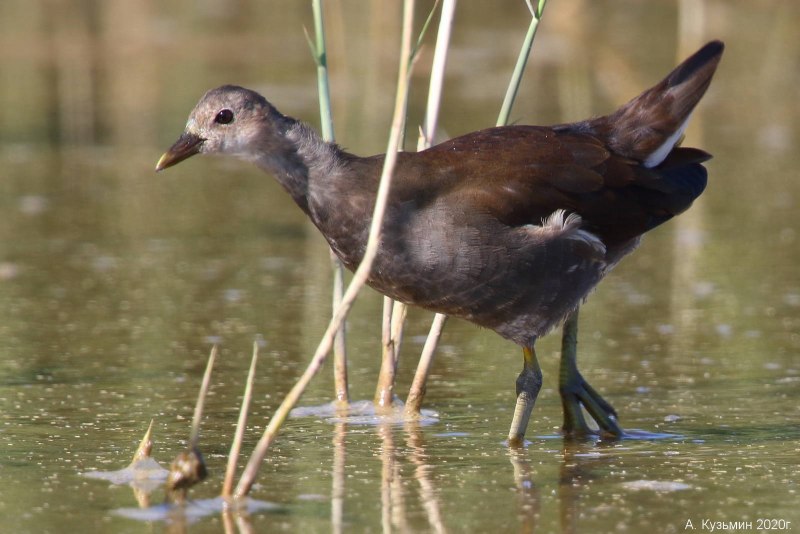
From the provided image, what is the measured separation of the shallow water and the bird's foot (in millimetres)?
72

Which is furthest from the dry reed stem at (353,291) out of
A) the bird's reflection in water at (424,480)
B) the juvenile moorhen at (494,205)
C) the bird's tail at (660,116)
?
the bird's tail at (660,116)

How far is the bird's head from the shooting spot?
395cm

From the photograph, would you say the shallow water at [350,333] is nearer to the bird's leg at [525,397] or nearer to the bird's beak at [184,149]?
the bird's leg at [525,397]

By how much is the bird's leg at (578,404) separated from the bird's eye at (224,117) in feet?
4.25

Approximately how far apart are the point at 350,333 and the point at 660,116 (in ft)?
5.15

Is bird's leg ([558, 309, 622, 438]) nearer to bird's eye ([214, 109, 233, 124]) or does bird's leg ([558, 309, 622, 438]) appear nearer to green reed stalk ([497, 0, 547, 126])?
green reed stalk ([497, 0, 547, 126])

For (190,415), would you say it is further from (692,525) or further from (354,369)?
(692,525)

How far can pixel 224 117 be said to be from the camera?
13.0ft

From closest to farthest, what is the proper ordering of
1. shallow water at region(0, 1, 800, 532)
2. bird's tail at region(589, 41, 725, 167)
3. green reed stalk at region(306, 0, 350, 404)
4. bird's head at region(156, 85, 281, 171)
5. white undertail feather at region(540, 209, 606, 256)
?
shallow water at region(0, 1, 800, 532), bird's head at region(156, 85, 281, 171), white undertail feather at region(540, 209, 606, 256), green reed stalk at region(306, 0, 350, 404), bird's tail at region(589, 41, 725, 167)

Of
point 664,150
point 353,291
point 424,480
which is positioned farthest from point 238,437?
point 664,150

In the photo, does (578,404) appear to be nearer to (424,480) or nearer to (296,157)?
(424,480)

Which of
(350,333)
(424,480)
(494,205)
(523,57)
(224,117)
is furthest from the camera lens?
(350,333)

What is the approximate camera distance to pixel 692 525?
10.4 ft

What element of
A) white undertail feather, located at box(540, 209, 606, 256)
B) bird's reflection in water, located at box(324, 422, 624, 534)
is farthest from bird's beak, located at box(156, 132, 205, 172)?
white undertail feather, located at box(540, 209, 606, 256)
